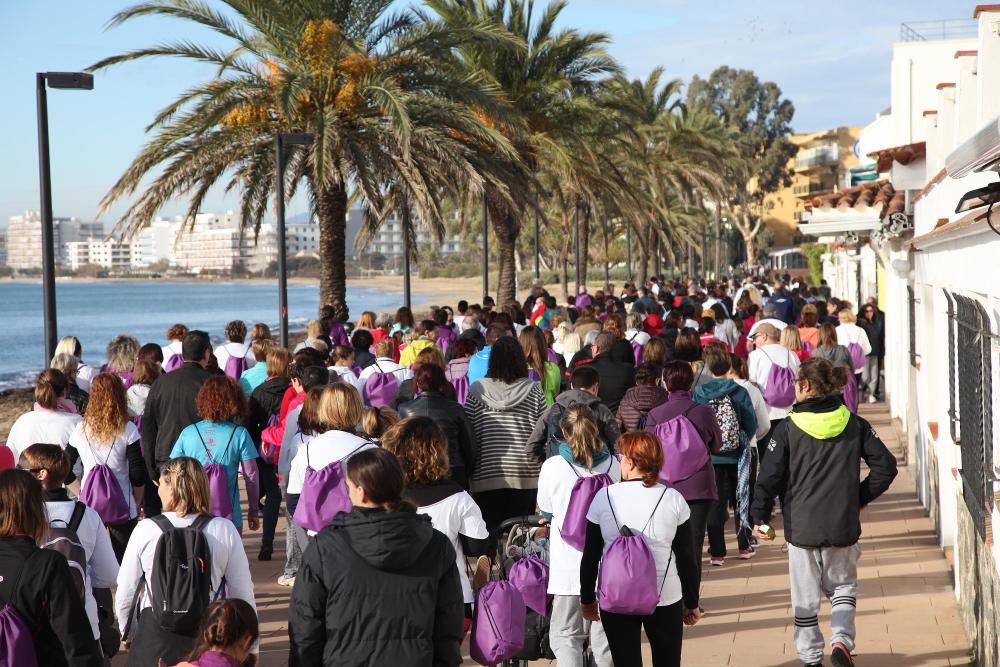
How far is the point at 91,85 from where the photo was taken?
11.9m

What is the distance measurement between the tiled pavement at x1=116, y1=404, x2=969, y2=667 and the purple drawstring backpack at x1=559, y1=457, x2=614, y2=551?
1.80m

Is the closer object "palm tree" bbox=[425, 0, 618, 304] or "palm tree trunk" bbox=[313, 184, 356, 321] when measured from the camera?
"palm tree trunk" bbox=[313, 184, 356, 321]

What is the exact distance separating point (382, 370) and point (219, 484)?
121 inches

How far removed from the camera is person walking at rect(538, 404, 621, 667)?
5.63 meters

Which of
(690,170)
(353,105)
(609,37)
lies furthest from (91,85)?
(690,170)

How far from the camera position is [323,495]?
6.08 meters

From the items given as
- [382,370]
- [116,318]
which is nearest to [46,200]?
[382,370]

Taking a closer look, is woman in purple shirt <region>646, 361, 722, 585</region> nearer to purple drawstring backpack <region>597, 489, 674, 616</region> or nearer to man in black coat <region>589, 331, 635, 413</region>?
man in black coat <region>589, 331, 635, 413</region>

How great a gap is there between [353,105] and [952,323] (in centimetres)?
1238

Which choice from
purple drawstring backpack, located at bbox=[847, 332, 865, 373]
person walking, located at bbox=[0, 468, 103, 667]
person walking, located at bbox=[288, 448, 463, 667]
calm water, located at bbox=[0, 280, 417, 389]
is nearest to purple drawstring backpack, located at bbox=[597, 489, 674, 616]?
person walking, located at bbox=[288, 448, 463, 667]

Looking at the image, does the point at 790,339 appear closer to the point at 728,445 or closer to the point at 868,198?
the point at 728,445

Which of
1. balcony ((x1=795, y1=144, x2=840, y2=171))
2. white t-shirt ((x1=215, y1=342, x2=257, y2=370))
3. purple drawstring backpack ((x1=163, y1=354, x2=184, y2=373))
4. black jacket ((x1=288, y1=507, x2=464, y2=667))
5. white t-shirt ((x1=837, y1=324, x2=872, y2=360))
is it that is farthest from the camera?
balcony ((x1=795, y1=144, x2=840, y2=171))

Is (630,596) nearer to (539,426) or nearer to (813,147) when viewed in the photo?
(539,426)

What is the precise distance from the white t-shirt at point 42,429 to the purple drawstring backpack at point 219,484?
0.81 metres
